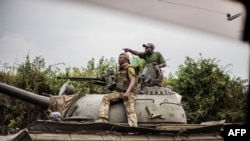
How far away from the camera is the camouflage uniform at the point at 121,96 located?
7.92 meters

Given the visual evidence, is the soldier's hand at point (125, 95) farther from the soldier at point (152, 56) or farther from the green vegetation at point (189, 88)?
the green vegetation at point (189, 88)

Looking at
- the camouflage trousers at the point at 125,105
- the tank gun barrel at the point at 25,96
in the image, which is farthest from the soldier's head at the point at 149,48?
the tank gun barrel at the point at 25,96

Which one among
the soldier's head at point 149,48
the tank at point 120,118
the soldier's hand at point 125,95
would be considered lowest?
the tank at point 120,118

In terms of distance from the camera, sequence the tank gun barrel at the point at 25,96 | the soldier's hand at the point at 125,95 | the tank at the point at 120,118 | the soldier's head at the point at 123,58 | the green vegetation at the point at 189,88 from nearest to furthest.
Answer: the tank at the point at 120,118 → the soldier's hand at the point at 125,95 → the soldier's head at the point at 123,58 → the tank gun barrel at the point at 25,96 → the green vegetation at the point at 189,88

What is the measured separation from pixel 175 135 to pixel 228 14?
592 cm

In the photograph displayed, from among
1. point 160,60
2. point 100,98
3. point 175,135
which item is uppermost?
point 160,60

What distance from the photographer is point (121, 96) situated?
26.8ft

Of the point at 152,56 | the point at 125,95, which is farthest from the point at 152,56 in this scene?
the point at 125,95

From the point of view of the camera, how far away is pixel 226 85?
24391mm

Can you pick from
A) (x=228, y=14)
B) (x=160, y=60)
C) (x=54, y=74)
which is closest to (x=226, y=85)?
(x=54, y=74)

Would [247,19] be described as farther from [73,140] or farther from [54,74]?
[54,74]

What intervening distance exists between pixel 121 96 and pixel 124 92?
0.09 meters

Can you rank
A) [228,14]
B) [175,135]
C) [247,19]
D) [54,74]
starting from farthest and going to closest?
[54,74], [175,135], [228,14], [247,19]

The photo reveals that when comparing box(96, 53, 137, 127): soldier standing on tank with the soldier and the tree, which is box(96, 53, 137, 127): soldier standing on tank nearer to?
the soldier
